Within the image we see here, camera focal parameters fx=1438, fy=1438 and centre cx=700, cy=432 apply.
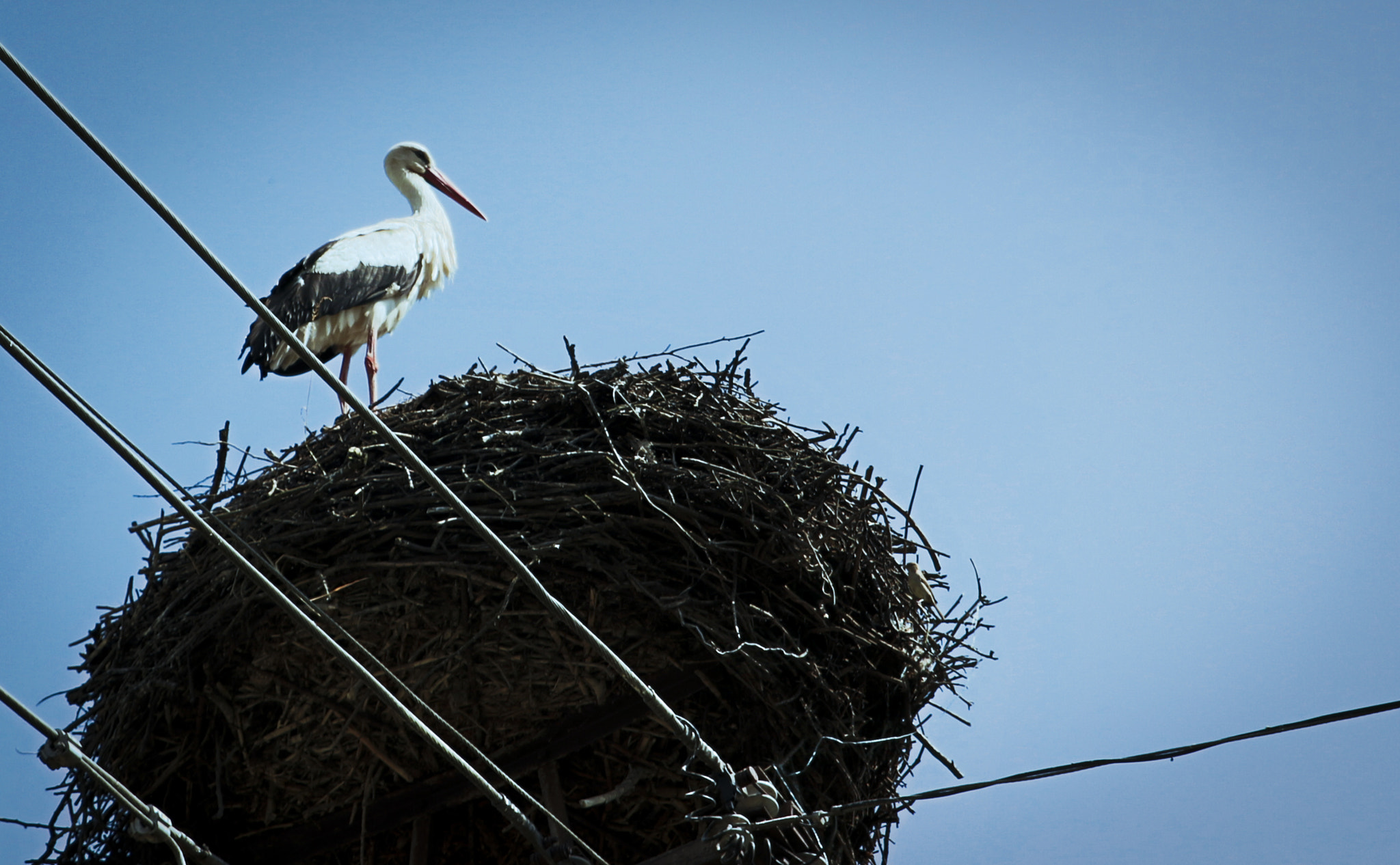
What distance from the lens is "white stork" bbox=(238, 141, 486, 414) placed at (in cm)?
792

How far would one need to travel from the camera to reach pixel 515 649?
4.74 meters

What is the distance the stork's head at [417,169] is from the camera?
962 centimetres

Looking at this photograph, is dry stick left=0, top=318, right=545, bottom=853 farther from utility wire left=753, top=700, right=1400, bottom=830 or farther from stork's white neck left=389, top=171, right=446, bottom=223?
stork's white neck left=389, top=171, right=446, bottom=223

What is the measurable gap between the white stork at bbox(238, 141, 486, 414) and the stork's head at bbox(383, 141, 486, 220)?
1.38ft

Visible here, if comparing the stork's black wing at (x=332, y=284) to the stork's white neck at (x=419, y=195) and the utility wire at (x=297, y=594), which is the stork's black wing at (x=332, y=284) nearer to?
the stork's white neck at (x=419, y=195)

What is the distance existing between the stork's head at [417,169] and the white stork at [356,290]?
0.42m

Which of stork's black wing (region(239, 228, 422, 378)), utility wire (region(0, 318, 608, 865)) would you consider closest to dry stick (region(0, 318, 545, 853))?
utility wire (region(0, 318, 608, 865))

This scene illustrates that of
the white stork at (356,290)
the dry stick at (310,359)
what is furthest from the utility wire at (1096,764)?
the white stork at (356,290)

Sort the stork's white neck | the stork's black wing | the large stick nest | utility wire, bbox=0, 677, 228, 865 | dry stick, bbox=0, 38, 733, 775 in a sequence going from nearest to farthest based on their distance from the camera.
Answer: dry stick, bbox=0, 38, 733, 775
utility wire, bbox=0, 677, 228, 865
the large stick nest
the stork's black wing
the stork's white neck

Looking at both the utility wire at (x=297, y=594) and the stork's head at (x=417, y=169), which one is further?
the stork's head at (x=417, y=169)

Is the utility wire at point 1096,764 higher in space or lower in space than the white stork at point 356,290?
lower

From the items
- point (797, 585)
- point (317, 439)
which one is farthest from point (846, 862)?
point (317, 439)

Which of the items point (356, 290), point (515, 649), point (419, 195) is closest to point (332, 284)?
point (356, 290)

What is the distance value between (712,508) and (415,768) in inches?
52.9
